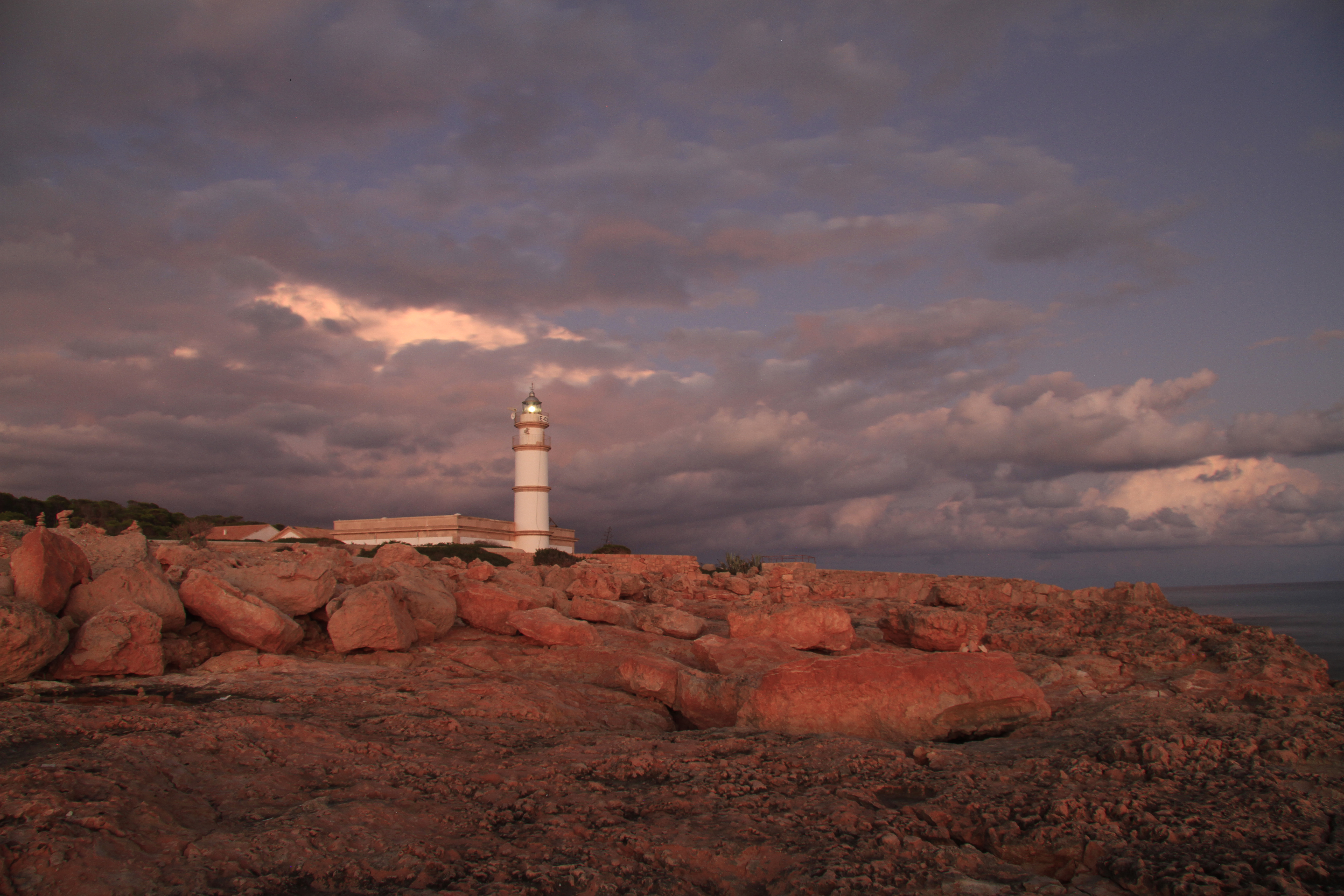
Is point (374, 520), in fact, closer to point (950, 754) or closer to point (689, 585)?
point (689, 585)

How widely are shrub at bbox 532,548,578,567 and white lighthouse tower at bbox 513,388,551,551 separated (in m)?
1.15

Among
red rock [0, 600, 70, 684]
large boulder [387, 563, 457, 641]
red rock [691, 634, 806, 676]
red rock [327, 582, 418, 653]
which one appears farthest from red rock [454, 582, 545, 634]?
red rock [0, 600, 70, 684]

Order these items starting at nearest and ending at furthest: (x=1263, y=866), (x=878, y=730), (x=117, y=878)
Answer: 1. (x=117, y=878)
2. (x=1263, y=866)
3. (x=878, y=730)

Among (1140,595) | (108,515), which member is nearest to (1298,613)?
(1140,595)

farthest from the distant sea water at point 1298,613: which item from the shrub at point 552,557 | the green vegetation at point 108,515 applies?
the green vegetation at point 108,515

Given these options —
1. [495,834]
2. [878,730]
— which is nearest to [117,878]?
[495,834]

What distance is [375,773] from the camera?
4.73 m

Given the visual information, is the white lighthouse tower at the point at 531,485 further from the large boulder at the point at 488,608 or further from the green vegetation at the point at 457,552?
the large boulder at the point at 488,608

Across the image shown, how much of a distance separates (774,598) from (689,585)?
2.86 m

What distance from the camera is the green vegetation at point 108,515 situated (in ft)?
120

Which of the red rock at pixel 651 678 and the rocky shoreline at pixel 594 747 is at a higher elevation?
the rocky shoreline at pixel 594 747

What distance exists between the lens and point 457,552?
1437 inches

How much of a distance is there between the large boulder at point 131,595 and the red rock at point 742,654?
5.86 m

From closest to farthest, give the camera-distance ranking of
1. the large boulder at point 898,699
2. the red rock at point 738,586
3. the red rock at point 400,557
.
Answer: the large boulder at point 898,699 < the red rock at point 400,557 < the red rock at point 738,586
